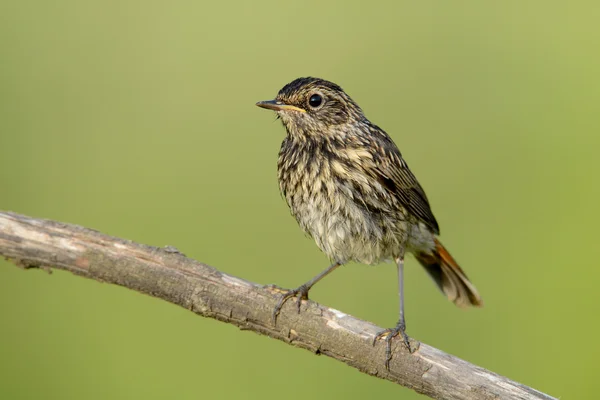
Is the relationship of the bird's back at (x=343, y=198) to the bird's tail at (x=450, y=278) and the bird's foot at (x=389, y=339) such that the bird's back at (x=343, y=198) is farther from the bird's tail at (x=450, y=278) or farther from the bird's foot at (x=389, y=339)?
the bird's foot at (x=389, y=339)

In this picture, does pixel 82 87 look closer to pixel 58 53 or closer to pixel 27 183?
pixel 58 53

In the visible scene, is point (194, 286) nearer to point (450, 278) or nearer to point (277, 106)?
point (277, 106)

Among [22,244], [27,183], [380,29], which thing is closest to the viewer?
[22,244]

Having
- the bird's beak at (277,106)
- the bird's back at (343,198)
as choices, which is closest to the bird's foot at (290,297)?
the bird's back at (343,198)

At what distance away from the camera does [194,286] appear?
165 inches

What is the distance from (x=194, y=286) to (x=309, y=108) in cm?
144

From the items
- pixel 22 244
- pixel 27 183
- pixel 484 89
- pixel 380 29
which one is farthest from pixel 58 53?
pixel 22 244

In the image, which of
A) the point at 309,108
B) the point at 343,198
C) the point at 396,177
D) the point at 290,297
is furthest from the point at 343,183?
the point at 290,297

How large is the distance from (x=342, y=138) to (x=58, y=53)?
483 cm

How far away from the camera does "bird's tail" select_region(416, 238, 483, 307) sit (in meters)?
5.54

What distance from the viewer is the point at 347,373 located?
21.1 ft

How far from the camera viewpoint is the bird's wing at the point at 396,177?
16.1 feet

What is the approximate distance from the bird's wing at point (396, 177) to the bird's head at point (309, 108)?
0.82 ft

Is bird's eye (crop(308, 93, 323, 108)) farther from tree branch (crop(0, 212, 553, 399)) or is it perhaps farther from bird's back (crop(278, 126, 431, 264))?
tree branch (crop(0, 212, 553, 399))
